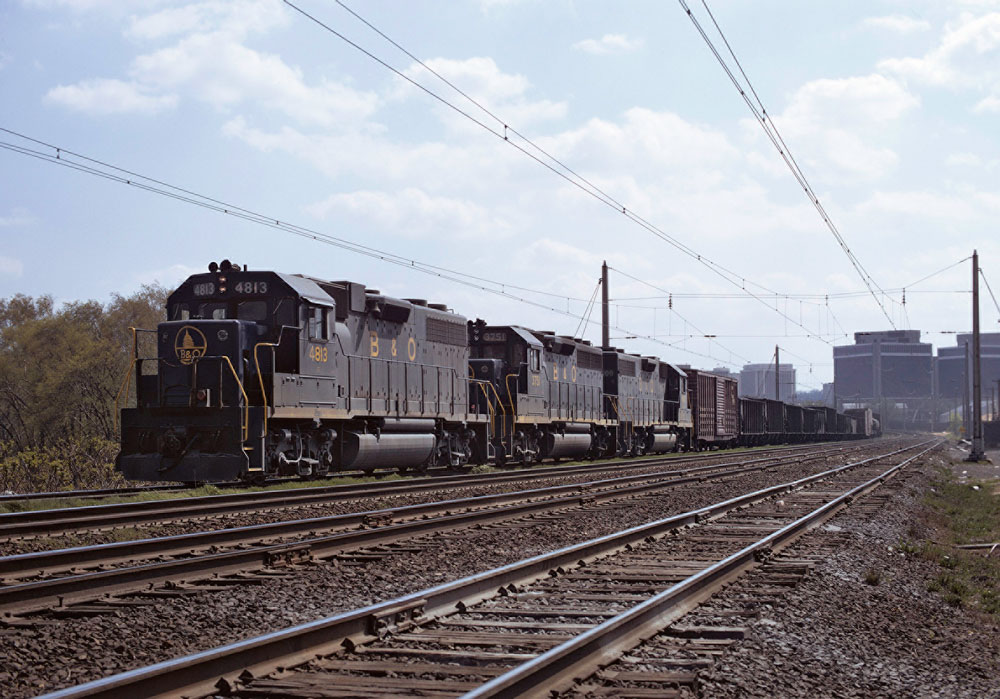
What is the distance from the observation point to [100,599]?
7230 mm

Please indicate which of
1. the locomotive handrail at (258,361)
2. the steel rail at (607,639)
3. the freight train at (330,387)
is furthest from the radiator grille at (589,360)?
the steel rail at (607,639)

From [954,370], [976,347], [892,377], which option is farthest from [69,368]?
[954,370]

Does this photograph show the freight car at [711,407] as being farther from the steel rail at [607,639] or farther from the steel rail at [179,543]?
the steel rail at [607,639]

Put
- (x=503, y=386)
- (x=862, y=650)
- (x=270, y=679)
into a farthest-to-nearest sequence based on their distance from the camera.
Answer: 1. (x=503, y=386)
2. (x=862, y=650)
3. (x=270, y=679)

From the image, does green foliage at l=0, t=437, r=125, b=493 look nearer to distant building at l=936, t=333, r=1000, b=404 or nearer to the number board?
the number board

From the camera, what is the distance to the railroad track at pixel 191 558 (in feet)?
23.4

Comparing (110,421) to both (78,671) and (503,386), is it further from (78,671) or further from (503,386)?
(78,671)

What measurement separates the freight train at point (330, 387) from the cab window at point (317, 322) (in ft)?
0.07

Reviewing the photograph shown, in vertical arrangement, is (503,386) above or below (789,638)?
above

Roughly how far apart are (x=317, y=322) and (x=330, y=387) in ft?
4.17

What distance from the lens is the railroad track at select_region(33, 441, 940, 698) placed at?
4.91 m

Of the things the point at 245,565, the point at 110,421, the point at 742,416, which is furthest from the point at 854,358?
the point at 245,565

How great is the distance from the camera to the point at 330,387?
59.0 feet

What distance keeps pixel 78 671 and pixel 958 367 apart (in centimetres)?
18667
